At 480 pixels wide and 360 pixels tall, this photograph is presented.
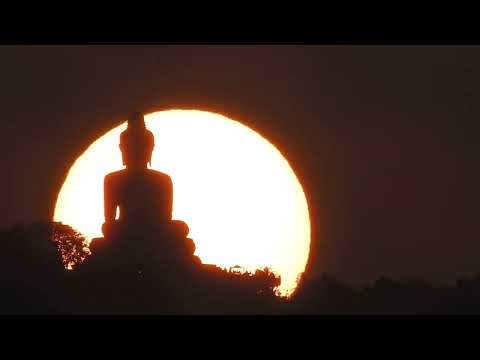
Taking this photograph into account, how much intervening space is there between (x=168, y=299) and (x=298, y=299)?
3012mm

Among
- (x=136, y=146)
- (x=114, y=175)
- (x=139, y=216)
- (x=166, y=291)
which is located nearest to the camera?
(x=166, y=291)

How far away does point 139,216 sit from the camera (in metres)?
21.0

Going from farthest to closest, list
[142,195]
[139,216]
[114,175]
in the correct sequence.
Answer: [114,175]
[142,195]
[139,216]

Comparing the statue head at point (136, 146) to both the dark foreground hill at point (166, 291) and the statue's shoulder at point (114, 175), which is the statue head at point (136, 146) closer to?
the statue's shoulder at point (114, 175)

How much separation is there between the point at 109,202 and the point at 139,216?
0.76 m

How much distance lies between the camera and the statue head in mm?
21438

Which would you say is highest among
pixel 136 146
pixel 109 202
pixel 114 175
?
pixel 136 146

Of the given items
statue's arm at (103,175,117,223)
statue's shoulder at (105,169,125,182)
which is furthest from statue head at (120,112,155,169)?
statue's arm at (103,175,117,223)

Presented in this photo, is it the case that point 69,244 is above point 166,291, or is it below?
above

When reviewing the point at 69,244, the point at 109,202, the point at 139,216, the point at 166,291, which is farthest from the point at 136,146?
the point at 166,291

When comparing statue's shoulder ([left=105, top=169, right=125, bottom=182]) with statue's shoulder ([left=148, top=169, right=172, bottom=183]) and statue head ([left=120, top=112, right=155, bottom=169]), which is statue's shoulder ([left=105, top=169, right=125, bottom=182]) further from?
statue's shoulder ([left=148, top=169, right=172, bottom=183])

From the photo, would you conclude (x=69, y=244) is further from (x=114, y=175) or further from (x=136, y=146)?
(x=136, y=146)
